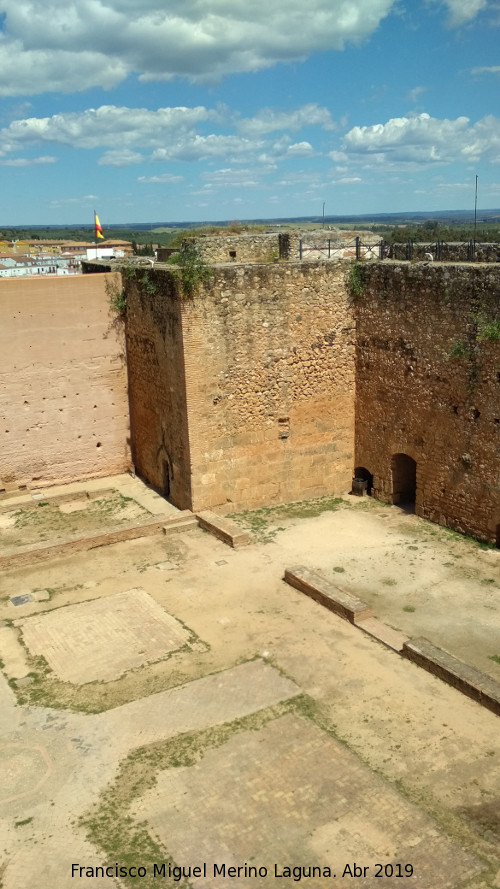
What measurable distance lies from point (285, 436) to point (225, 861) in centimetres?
877

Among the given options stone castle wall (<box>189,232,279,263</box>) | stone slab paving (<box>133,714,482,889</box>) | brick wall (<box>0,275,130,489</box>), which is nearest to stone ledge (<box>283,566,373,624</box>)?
stone slab paving (<box>133,714,482,889</box>)

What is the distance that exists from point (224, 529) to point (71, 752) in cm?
542

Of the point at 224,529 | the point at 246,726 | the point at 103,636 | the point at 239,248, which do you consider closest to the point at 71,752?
the point at 246,726

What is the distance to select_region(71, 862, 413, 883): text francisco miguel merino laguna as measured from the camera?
5.92 m

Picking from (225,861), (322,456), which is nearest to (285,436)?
(322,456)

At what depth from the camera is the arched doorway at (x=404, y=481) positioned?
14.1 m

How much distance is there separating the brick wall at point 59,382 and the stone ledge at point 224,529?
12.8 ft

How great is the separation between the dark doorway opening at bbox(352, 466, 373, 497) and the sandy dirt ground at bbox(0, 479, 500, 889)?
2.79m

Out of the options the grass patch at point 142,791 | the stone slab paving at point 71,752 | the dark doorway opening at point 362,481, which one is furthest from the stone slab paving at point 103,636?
the dark doorway opening at point 362,481

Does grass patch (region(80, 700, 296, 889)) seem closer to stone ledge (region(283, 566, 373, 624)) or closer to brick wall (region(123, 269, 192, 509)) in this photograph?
stone ledge (region(283, 566, 373, 624))

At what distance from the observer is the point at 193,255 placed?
1274 centimetres

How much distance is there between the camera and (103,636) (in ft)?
31.7

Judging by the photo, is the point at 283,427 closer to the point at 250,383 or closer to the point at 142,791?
the point at 250,383

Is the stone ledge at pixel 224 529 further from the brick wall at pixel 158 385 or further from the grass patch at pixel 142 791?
the grass patch at pixel 142 791
